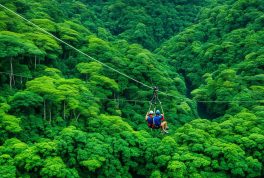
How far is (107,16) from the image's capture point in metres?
76.8

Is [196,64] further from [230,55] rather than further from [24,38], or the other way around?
[24,38]

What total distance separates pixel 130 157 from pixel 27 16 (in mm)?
23137

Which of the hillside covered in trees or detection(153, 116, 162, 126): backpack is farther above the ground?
detection(153, 116, 162, 126): backpack

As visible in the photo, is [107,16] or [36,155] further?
[107,16]

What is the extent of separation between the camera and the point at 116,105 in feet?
139

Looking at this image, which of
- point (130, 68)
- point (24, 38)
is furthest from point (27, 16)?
point (130, 68)

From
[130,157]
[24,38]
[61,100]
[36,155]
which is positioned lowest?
[130,157]

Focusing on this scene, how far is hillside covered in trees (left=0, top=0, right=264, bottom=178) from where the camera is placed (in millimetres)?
31625

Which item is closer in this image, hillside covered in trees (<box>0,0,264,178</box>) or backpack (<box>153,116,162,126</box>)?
backpack (<box>153,116,162,126</box>)

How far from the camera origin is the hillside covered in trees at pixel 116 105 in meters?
31.6

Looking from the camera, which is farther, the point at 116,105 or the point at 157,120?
the point at 116,105

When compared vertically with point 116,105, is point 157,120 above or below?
above

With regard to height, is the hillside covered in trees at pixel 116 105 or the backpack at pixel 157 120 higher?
the backpack at pixel 157 120

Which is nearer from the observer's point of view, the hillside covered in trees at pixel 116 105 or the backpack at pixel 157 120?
the backpack at pixel 157 120
